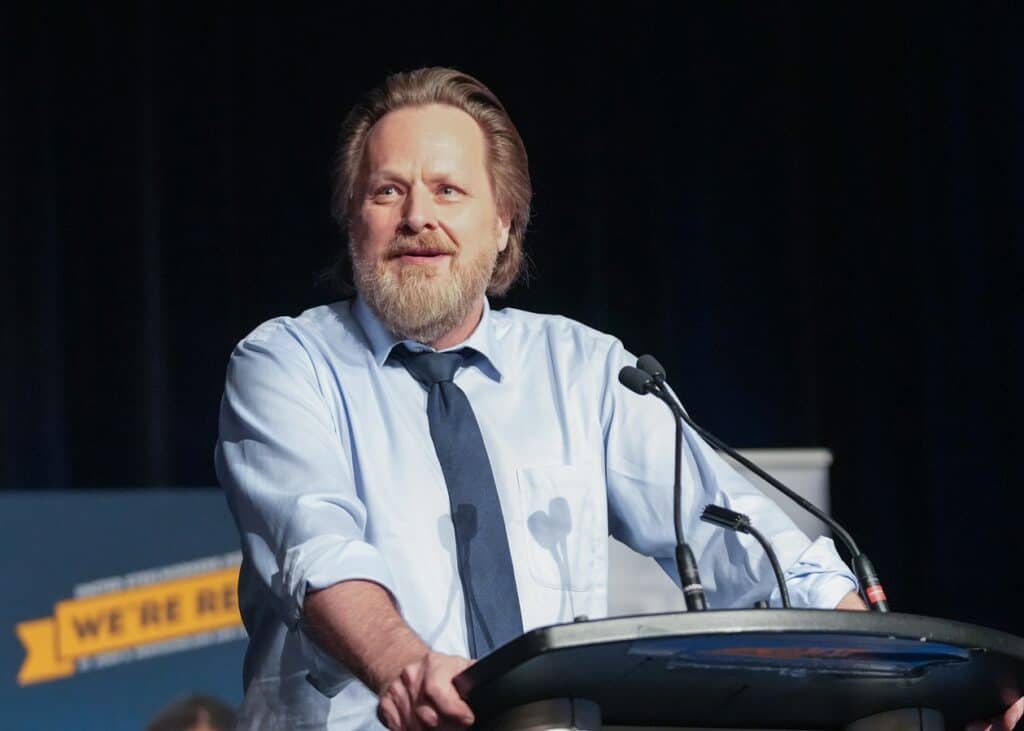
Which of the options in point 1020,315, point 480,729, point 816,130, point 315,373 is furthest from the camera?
point 816,130

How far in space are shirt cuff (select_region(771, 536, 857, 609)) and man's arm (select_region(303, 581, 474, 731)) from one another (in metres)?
0.55

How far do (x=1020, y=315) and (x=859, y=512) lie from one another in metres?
0.68

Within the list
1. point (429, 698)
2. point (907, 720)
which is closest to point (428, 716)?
point (429, 698)

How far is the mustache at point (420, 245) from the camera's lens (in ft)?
7.25

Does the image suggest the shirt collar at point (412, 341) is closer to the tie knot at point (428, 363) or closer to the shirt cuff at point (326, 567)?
the tie knot at point (428, 363)

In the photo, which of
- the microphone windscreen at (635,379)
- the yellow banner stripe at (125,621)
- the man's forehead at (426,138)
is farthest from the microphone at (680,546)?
the yellow banner stripe at (125,621)

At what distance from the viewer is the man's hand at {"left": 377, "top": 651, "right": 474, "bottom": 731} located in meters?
1.34

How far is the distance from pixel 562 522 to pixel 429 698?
2.50 ft

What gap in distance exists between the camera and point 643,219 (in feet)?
14.8

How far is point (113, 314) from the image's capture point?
14.0 ft

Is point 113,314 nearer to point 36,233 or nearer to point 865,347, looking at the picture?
point 36,233

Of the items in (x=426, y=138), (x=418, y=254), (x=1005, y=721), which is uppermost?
(x=426, y=138)

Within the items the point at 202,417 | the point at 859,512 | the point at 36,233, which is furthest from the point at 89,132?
the point at 859,512

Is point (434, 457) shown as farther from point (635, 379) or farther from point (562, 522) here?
point (635, 379)
